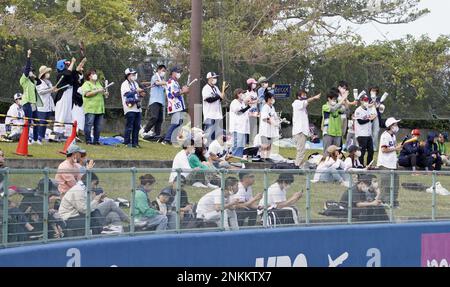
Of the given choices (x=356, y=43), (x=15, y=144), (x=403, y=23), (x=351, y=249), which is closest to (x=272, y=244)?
(x=351, y=249)

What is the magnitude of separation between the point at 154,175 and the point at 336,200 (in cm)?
379

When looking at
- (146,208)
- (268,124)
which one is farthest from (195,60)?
(146,208)

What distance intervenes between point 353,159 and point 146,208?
27.5ft

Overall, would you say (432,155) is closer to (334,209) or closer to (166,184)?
(334,209)

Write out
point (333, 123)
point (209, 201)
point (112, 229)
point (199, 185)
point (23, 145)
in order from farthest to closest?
point (333, 123) < point (23, 145) < point (209, 201) < point (199, 185) < point (112, 229)

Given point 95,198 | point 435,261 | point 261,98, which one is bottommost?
point 435,261

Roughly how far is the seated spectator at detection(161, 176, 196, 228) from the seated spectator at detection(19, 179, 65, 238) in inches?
78.2

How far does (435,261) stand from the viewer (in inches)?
749

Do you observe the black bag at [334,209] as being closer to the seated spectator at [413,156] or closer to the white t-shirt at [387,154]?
the white t-shirt at [387,154]

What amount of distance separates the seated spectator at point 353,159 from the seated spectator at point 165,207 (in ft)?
22.4

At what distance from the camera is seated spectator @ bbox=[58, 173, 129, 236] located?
1358cm

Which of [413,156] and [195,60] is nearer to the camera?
[413,156]

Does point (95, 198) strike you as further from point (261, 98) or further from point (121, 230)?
point (261, 98)

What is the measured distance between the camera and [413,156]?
23.8 metres
